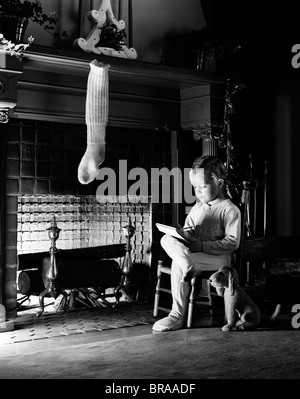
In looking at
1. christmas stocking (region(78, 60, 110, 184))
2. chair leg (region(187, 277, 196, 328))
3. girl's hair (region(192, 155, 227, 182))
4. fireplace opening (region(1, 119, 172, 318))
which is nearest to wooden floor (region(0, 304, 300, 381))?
chair leg (region(187, 277, 196, 328))

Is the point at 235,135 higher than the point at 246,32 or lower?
lower

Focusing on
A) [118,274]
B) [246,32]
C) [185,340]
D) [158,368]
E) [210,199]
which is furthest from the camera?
[246,32]

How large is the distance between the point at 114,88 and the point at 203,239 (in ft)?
5.43

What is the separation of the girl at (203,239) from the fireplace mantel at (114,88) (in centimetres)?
105

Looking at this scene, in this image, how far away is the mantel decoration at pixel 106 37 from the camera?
5.47 meters

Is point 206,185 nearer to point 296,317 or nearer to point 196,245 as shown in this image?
point 196,245

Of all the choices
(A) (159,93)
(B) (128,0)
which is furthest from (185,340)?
(B) (128,0)

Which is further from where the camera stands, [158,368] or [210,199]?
[210,199]

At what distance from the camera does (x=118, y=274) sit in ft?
19.8

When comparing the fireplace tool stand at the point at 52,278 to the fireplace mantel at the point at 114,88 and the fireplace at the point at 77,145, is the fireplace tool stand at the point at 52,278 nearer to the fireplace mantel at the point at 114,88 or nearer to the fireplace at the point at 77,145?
the fireplace at the point at 77,145

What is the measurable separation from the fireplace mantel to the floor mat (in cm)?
164

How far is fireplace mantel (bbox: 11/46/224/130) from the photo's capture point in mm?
5289

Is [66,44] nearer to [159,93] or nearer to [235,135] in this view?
[159,93]
